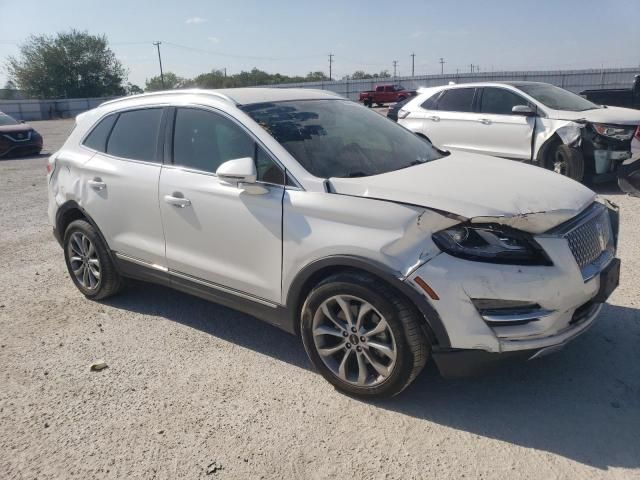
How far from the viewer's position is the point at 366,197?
10.1 feet

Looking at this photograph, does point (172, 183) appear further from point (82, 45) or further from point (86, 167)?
point (82, 45)

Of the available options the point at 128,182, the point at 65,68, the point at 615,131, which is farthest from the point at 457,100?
the point at 65,68

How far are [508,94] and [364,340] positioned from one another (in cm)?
710

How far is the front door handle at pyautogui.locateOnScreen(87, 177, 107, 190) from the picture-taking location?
4496 mm

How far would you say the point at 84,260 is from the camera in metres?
4.93

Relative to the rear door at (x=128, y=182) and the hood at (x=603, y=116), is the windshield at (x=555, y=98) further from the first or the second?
the rear door at (x=128, y=182)

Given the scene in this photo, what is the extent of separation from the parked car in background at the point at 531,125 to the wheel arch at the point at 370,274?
6080mm

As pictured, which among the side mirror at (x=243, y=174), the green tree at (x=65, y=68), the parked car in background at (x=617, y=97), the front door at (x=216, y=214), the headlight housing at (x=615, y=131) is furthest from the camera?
the green tree at (x=65, y=68)

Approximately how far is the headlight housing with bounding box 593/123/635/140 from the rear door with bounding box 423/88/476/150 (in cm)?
192

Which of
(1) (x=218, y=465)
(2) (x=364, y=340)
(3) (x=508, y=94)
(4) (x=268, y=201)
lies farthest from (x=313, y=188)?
(3) (x=508, y=94)

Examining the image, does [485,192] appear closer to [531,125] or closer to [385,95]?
[531,125]

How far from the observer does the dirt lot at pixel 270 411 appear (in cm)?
273

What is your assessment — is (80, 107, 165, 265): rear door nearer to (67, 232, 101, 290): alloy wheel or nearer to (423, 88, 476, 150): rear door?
(67, 232, 101, 290): alloy wheel

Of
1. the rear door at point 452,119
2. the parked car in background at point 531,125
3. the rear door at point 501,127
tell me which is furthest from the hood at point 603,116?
the rear door at point 452,119
